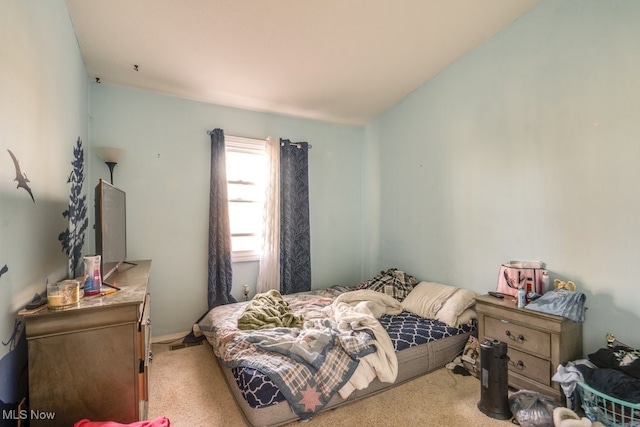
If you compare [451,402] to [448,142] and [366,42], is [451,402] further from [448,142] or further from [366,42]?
[366,42]

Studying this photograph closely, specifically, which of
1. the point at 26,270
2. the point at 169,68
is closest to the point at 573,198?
the point at 26,270

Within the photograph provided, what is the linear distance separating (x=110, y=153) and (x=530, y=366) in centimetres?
385

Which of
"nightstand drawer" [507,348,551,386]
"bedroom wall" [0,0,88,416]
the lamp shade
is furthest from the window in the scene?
"nightstand drawer" [507,348,551,386]

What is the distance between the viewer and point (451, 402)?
1.84 metres

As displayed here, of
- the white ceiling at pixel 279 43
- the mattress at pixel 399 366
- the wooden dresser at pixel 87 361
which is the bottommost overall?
the mattress at pixel 399 366

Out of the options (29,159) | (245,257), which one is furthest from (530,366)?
(29,159)

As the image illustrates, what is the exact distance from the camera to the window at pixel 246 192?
3.40 metres

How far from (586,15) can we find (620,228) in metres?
1.42

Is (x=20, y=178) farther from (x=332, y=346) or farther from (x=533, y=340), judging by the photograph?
(x=533, y=340)

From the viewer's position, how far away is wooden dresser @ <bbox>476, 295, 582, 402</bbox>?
1.68 m

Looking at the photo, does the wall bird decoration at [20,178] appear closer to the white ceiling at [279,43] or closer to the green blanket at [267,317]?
the white ceiling at [279,43]

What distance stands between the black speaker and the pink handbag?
1.65 ft

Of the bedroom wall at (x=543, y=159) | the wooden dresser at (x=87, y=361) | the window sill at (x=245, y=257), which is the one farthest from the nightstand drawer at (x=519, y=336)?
the window sill at (x=245, y=257)

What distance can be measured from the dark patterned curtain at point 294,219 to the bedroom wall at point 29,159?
211cm
